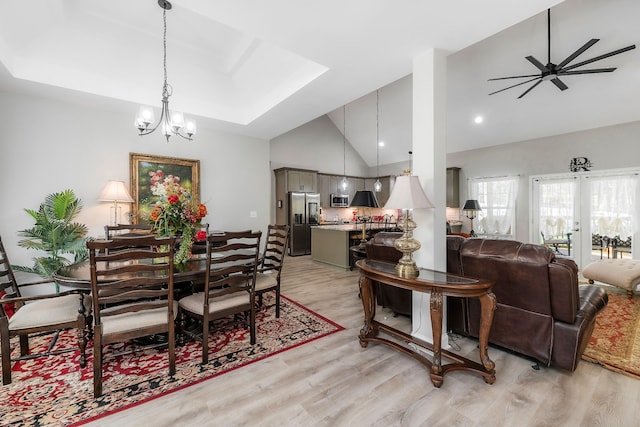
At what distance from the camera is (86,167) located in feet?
13.1

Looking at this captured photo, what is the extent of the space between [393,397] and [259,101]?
14.2 ft

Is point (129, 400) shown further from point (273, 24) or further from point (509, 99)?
point (509, 99)

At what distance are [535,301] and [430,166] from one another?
1328 mm

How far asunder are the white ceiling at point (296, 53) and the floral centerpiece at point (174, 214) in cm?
153

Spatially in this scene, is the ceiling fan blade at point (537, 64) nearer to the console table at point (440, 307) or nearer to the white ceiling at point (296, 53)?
the white ceiling at point (296, 53)

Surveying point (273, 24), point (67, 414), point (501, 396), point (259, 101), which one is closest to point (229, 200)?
point (259, 101)

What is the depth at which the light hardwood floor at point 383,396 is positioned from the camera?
1.63 metres

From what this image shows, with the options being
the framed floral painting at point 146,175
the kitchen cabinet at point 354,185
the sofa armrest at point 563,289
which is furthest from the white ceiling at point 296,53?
the kitchen cabinet at point 354,185

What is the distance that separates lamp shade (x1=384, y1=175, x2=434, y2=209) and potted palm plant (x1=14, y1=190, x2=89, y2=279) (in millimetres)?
3954

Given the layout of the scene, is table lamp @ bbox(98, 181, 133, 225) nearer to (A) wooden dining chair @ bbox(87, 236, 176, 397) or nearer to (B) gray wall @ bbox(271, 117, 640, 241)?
(A) wooden dining chair @ bbox(87, 236, 176, 397)

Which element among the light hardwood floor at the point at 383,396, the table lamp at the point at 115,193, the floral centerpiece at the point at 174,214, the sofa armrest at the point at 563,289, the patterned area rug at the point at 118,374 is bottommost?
the light hardwood floor at the point at 383,396

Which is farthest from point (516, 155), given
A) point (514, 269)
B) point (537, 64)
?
point (514, 269)

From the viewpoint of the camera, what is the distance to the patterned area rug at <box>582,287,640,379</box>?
2170mm

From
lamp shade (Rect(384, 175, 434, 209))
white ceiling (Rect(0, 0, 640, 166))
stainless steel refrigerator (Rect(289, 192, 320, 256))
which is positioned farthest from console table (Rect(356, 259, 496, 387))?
stainless steel refrigerator (Rect(289, 192, 320, 256))
